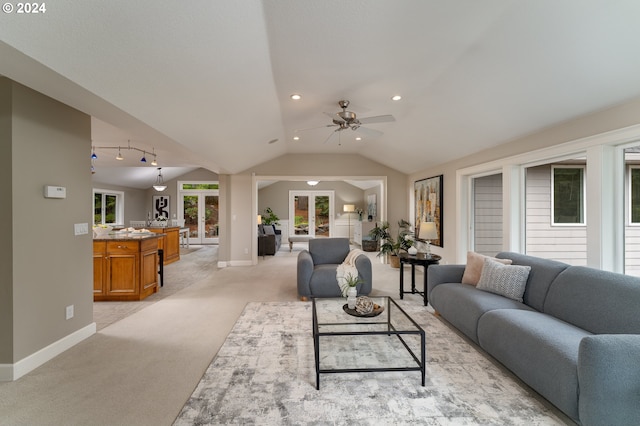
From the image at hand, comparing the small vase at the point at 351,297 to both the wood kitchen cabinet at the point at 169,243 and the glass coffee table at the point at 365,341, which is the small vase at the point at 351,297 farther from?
the wood kitchen cabinet at the point at 169,243

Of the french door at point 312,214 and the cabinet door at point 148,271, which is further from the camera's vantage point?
the french door at point 312,214

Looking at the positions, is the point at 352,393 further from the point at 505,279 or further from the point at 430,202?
the point at 430,202

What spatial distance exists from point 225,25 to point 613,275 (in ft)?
11.5

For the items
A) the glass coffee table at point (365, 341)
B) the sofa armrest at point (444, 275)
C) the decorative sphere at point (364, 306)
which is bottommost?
the glass coffee table at point (365, 341)

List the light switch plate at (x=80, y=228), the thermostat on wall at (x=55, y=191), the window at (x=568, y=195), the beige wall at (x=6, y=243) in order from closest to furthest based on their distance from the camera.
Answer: the beige wall at (x=6, y=243) → the thermostat on wall at (x=55, y=191) → the light switch plate at (x=80, y=228) → the window at (x=568, y=195)

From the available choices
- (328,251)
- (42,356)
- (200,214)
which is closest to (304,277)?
(328,251)

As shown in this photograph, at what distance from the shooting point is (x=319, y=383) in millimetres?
2170

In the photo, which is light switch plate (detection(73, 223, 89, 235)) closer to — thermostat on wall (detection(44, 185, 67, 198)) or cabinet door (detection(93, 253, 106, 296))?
thermostat on wall (detection(44, 185, 67, 198))

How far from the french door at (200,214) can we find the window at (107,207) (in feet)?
6.26

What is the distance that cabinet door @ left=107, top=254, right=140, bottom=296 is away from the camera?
4266mm

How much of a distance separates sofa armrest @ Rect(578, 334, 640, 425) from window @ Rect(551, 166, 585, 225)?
2227mm

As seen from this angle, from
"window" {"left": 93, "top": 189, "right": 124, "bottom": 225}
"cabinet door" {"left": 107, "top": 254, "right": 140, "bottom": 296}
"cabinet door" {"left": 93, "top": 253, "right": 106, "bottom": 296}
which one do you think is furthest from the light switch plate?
"window" {"left": 93, "top": 189, "right": 124, "bottom": 225}

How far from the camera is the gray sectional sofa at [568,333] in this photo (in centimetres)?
158

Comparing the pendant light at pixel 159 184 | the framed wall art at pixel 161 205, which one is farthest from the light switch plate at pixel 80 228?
the framed wall art at pixel 161 205
